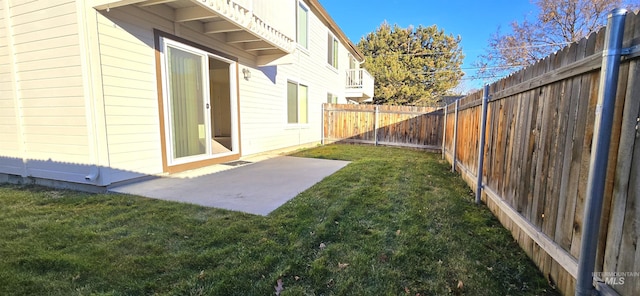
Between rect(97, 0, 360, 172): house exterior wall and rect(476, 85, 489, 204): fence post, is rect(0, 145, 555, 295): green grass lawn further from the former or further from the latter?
rect(97, 0, 360, 172): house exterior wall

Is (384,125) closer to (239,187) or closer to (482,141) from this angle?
(482,141)

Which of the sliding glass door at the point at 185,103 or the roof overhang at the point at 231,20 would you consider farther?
the sliding glass door at the point at 185,103

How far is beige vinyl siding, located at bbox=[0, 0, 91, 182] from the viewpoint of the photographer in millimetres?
3643

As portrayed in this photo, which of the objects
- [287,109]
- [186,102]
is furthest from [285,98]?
[186,102]

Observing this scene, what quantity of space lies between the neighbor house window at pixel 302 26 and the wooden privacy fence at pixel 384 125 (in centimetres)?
294

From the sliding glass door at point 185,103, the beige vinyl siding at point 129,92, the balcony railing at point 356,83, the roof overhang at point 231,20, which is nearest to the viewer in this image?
the beige vinyl siding at point 129,92

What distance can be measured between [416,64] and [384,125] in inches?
594

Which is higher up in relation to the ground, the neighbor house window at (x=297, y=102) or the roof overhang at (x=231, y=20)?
the roof overhang at (x=231, y=20)

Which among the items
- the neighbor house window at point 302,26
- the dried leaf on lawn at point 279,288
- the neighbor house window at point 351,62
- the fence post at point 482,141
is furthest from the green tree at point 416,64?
the dried leaf on lawn at point 279,288

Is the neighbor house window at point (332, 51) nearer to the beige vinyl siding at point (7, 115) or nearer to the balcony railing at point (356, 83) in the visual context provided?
the balcony railing at point (356, 83)

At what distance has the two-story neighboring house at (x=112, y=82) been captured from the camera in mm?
3645

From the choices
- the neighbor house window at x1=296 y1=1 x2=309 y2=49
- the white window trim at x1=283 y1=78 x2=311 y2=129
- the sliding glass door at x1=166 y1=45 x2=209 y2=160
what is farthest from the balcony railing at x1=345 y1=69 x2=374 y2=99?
the sliding glass door at x1=166 y1=45 x2=209 y2=160

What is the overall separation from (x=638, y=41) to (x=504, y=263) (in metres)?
1.59

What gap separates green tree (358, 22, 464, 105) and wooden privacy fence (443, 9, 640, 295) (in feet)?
68.2
